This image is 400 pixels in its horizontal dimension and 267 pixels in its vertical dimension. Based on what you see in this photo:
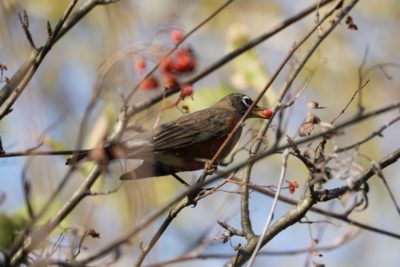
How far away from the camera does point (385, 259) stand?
27.3 ft

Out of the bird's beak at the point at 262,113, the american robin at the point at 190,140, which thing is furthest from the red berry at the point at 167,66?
the bird's beak at the point at 262,113

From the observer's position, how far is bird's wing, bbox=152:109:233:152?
3764 mm

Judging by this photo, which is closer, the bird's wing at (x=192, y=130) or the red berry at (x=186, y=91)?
the red berry at (x=186, y=91)

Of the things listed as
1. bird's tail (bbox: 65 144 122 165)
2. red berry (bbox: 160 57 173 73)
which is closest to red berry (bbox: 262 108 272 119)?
red berry (bbox: 160 57 173 73)

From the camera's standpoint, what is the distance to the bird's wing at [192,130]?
12.3 feet

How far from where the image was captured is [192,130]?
4.04 meters

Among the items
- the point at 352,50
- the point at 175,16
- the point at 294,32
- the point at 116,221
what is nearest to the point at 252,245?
the point at 175,16

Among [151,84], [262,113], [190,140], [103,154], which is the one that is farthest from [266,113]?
[103,154]

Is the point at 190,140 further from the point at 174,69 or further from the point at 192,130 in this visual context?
the point at 174,69

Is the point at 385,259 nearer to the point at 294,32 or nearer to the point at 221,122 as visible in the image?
the point at 294,32

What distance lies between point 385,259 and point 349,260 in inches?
16.6

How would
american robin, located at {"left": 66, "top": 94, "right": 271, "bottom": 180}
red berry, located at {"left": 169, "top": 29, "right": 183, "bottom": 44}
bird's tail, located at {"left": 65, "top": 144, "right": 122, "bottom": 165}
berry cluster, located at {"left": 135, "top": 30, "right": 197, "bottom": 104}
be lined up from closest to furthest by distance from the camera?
bird's tail, located at {"left": 65, "top": 144, "right": 122, "bottom": 165}
berry cluster, located at {"left": 135, "top": 30, "right": 197, "bottom": 104}
red berry, located at {"left": 169, "top": 29, "right": 183, "bottom": 44}
american robin, located at {"left": 66, "top": 94, "right": 271, "bottom": 180}

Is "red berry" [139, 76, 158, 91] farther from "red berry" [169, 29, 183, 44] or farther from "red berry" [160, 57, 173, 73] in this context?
"red berry" [169, 29, 183, 44]

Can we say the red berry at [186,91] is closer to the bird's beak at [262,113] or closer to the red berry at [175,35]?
the red berry at [175,35]
